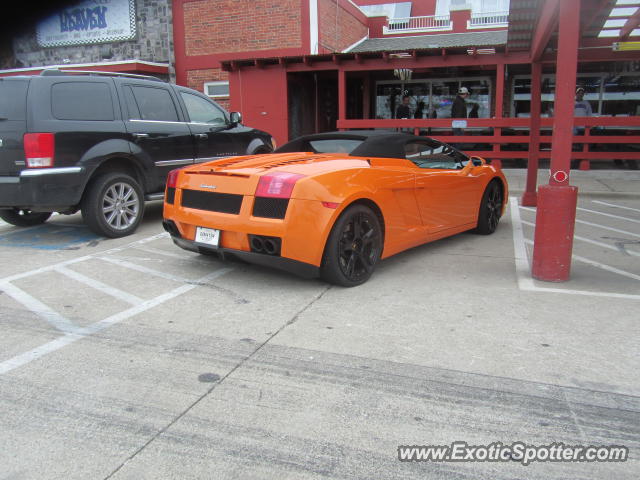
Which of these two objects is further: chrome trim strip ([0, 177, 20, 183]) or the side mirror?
the side mirror

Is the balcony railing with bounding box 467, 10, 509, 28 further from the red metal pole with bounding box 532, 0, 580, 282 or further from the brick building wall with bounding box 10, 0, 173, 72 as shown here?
the red metal pole with bounding box 532, 0, 580, 282

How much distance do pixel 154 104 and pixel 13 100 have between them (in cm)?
187

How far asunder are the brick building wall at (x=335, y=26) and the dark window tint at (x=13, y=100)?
1256cm

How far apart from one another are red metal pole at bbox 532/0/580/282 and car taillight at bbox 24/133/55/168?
5.15 metres

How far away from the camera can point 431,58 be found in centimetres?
1440

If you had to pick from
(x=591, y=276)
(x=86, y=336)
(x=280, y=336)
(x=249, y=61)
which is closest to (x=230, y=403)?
(x=280, y=336)

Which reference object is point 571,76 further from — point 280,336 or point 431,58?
point 431,58

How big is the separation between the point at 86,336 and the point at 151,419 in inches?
52.2

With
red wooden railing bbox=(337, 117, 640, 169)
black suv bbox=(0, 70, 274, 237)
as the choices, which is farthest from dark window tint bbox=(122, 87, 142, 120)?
red wooden railing bbox=(337, 117, 640, 169)

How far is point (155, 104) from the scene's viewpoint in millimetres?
7473

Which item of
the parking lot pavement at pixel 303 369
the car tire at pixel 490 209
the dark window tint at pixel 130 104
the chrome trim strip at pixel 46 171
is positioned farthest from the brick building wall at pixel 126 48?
the parking lot pavement at pixel 303 369

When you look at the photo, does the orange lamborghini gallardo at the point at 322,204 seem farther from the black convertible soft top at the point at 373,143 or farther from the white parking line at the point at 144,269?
Result: the white parking line at the point at 144,269

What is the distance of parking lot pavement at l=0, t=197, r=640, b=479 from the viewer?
2445mm

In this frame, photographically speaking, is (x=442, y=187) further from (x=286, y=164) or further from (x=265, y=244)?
(x=265, y=244)
